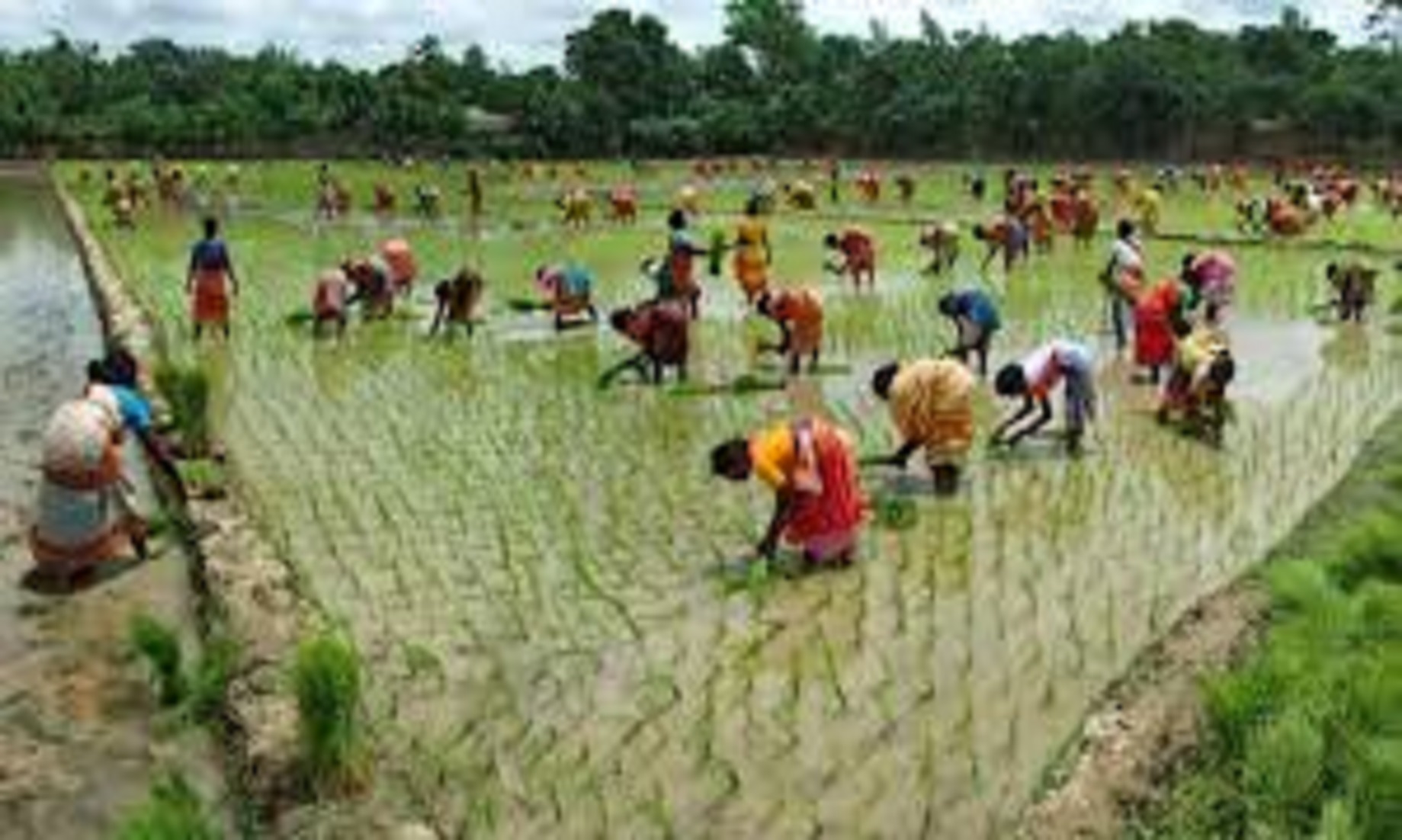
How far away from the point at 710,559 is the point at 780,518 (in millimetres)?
850

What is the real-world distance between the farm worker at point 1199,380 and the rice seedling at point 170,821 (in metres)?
9.75

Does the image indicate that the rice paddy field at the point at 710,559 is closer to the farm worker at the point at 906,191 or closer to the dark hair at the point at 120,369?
the dark hair at the point at 120,369

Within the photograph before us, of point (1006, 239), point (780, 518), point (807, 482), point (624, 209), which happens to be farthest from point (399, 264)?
point (624, 209)

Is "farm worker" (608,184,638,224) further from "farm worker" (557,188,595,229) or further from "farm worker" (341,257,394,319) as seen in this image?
"farm worker" (341,257,394,319)

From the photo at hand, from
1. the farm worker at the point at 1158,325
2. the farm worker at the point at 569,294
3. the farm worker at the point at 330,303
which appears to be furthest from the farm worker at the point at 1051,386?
the farm worker at the point at 330,303

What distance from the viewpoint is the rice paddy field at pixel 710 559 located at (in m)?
7.76

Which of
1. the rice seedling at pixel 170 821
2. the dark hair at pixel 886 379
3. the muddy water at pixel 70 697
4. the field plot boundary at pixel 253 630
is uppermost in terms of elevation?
the dark hair at pixel 886 379

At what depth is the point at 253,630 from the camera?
9.62 meters

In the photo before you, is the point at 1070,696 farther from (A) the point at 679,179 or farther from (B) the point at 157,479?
(A) the point at 679,179

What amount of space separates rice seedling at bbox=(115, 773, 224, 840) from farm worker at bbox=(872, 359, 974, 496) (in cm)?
649

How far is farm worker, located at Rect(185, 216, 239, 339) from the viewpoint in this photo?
19.3 meters

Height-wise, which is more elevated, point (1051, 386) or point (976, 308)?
point (976, 308)

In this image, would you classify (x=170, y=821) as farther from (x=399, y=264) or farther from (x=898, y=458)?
(x=399, y=264)

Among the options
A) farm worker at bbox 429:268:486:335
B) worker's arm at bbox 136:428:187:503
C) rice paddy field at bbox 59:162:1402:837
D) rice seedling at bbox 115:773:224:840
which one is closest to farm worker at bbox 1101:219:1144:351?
rice paddy field at bbox 59:162:1402:837
